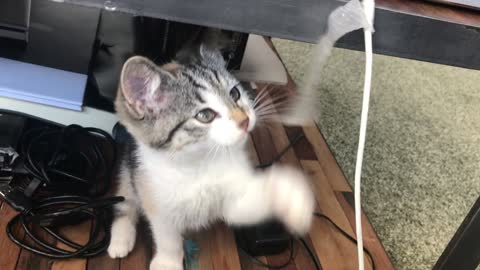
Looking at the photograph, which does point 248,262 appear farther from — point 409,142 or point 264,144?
point 409,142

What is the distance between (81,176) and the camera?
1.12 m

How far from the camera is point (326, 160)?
1457 mm

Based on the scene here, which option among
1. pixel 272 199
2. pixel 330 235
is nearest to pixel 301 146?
pixel 330 235

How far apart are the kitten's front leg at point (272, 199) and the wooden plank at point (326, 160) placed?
18.5 inches

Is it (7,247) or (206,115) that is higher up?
(206,115)

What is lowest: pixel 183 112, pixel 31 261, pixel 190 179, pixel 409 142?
pixel 31 261

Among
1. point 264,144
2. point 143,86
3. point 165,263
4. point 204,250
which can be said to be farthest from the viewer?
point 264,144

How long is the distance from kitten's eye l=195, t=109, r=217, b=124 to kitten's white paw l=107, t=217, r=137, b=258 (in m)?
0.37

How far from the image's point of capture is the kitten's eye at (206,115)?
32.0 inches

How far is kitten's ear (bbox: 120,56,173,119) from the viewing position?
712mm

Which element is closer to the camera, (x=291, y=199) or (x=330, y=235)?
(x=291, y=199)

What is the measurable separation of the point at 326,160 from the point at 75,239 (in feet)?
2.55

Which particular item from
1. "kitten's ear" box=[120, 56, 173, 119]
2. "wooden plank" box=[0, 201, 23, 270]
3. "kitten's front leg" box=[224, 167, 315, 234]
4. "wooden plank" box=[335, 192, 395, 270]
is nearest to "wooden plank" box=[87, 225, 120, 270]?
"wooden plank" box=[0, 201, 23, 270]

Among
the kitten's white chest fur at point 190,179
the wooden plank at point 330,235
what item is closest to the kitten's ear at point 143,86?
the kitten's white chest fur at point 190,179
